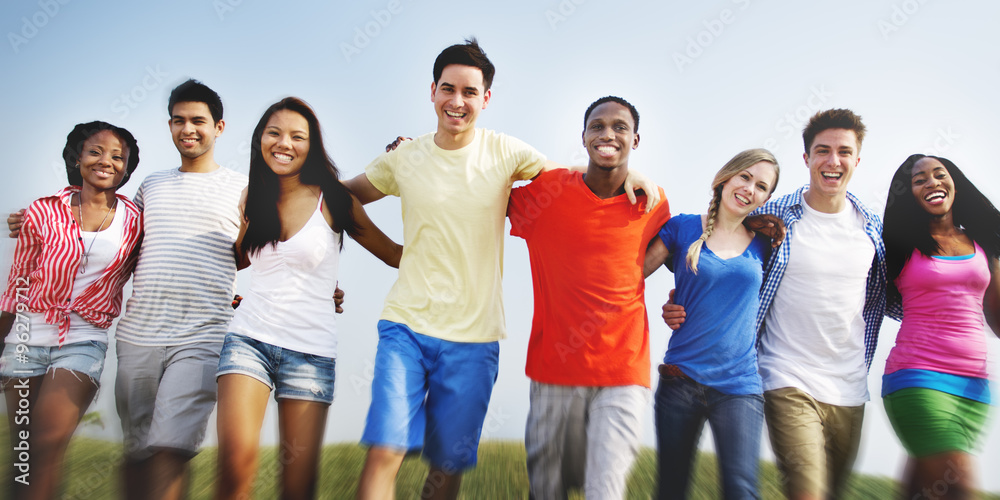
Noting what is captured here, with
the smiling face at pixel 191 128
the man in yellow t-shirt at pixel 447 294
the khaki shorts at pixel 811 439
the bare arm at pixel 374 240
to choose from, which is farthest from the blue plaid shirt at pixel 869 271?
the smiling face at pixel 191 128

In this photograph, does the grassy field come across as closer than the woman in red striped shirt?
No

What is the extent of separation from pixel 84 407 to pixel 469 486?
3794mm

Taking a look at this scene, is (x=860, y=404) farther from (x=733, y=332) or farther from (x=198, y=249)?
(x=198, y=249)

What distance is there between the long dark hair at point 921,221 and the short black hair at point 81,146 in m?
5.45

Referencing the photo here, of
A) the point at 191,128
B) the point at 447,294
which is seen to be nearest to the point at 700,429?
the point at 447,294

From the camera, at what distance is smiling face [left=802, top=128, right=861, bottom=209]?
172 inches

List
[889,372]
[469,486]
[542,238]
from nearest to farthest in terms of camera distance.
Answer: [542,238]
[889,372]
[469,486]

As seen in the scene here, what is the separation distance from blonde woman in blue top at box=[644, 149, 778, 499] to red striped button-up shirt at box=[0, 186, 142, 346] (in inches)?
140

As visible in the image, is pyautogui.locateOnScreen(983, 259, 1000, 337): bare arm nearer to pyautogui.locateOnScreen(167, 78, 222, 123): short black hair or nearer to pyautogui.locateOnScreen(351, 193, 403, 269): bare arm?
pyautogui.locateOnScreen(351, 193, 403, 269): bare arm

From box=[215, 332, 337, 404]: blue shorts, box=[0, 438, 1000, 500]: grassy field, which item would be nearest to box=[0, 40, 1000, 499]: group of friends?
box=[215, 332, 337, 404]: blue shorts

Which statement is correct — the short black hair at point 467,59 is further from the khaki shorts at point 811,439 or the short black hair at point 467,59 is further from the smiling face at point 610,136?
the khaki shorts at point 811,439

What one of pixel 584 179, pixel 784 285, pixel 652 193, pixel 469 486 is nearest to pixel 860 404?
pixel 784 285

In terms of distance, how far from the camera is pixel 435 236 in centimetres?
382

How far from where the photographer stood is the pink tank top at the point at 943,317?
414 cm
